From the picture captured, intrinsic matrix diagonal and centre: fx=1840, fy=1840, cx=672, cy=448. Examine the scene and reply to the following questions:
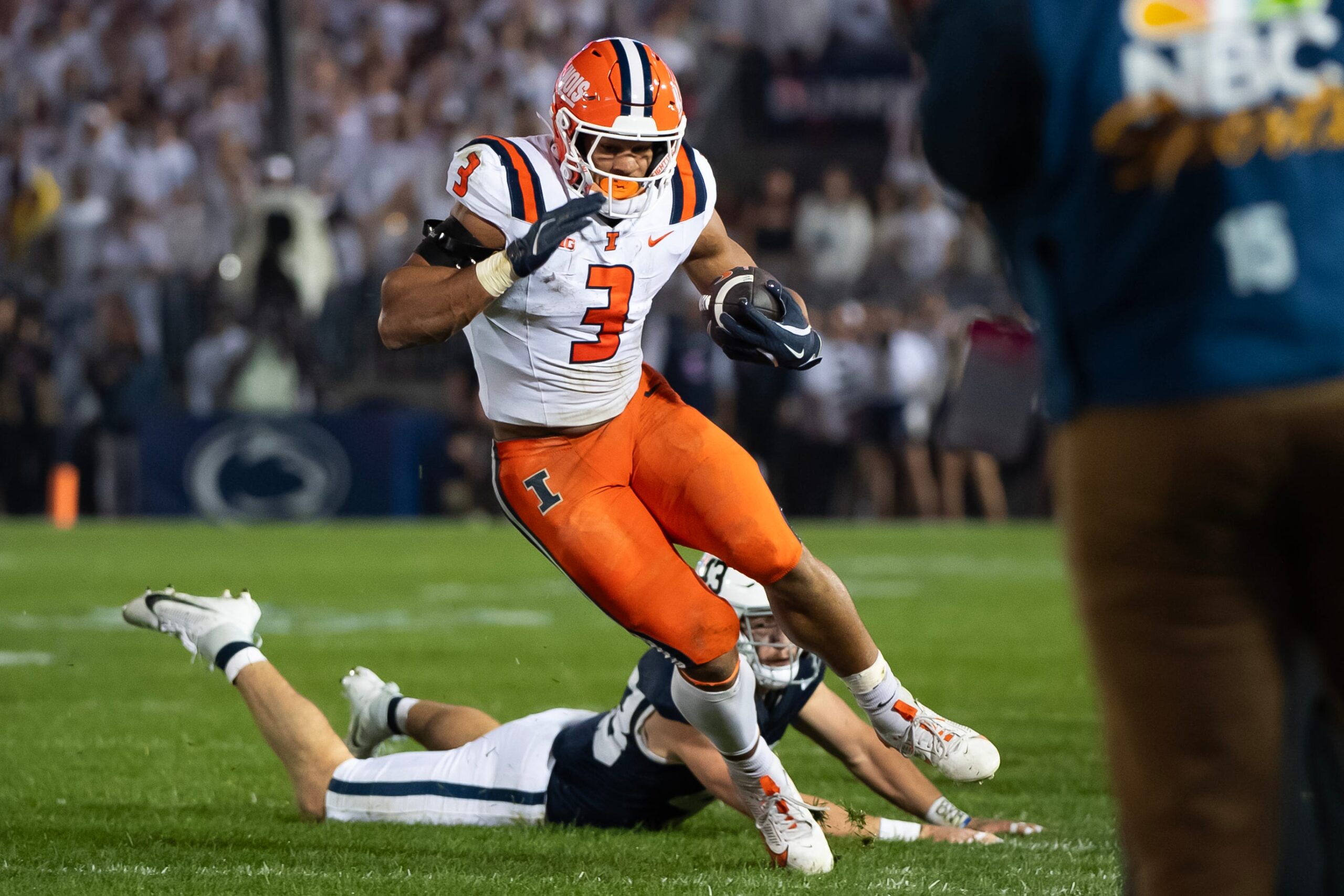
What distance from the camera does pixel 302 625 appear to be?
8453mm

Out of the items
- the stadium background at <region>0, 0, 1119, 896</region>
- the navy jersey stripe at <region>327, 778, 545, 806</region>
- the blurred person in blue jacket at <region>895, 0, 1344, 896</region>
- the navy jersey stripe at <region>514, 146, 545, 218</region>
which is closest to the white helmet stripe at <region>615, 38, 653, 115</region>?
the navy jersey stripe at <region>514, 146, 545, 218</region>

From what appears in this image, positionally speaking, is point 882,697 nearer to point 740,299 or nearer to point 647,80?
point 740,299

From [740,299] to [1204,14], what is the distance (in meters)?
2.31

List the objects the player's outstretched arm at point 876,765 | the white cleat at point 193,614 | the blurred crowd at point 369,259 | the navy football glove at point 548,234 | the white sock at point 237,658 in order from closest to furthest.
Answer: the navy football glove at point 548,234 → the player's outstretched arm at point 876,765 → the white sock at point 237,658 → the white cleat at point 193,614 → the blurred crowd at point 369,259

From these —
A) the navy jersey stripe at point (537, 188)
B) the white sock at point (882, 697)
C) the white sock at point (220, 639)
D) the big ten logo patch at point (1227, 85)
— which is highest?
the big ten logo patch at point (1227, 85)

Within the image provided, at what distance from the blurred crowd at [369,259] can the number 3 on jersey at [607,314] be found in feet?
31.2

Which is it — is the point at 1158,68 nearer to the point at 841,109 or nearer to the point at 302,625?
the point at 302,625

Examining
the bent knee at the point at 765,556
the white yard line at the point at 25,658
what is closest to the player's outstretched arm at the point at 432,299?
the bent knee at the point at 765,556

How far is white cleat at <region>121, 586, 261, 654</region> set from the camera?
15.6ft

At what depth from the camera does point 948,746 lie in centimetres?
394

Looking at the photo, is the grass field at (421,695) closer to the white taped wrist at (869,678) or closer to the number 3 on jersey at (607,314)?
the white taped wrist at (869,678)

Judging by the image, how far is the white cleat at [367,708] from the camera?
4.85m

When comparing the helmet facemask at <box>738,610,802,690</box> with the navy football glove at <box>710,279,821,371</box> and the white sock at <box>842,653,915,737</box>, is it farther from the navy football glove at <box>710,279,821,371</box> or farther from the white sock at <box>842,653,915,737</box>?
the navy football glove at <box>710,279,821,371</box>

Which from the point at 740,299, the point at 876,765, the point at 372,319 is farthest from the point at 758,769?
the point at 372,319
